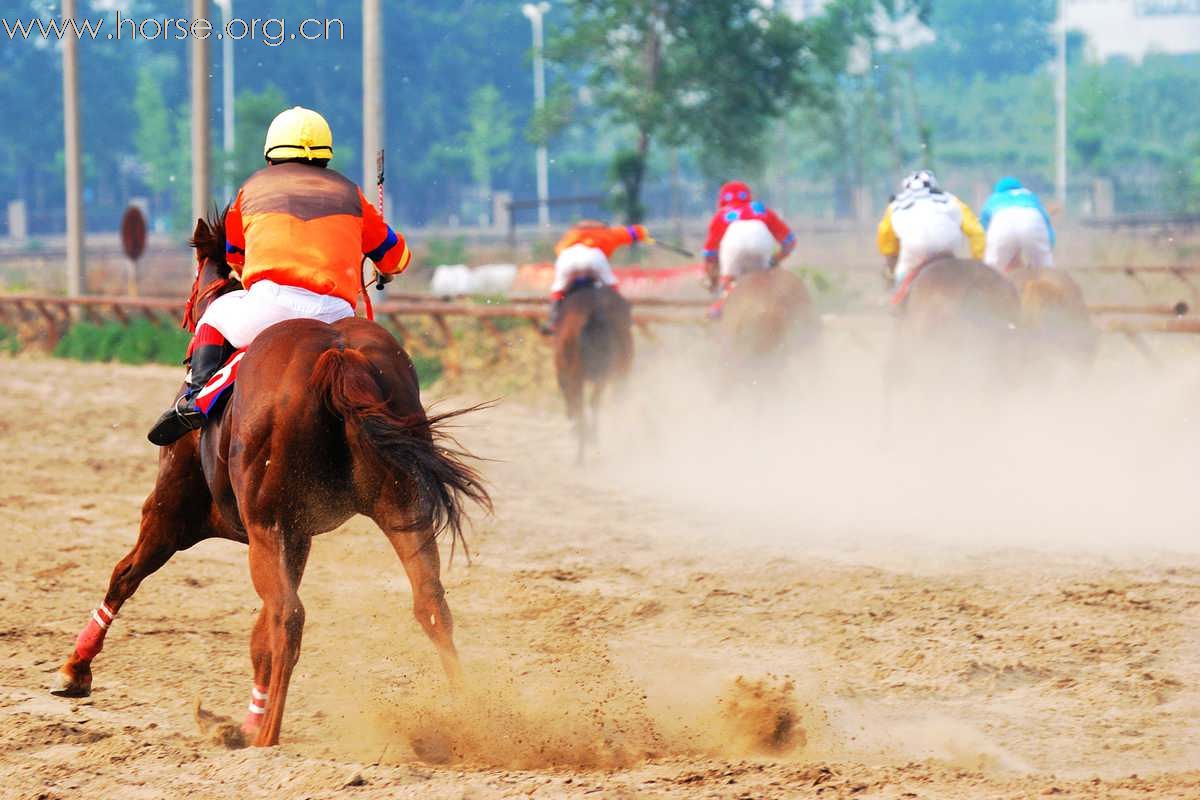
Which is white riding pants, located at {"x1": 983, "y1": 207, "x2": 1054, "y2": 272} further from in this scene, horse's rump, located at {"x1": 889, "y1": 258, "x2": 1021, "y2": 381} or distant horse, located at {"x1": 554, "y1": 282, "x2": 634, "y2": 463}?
distant horse, located at {"x1": 554, "y1": 282, "x2": 634, "y2": 463}

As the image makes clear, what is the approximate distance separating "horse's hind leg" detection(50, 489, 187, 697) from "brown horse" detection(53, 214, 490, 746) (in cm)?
48

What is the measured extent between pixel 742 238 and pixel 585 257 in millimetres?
1312

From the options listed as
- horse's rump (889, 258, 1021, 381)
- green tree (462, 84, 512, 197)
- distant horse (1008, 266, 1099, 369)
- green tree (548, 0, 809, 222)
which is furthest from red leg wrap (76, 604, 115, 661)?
green tree (462, 84, 512, 197)

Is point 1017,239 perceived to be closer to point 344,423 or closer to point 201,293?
point 201,293

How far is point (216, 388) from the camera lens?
606cm

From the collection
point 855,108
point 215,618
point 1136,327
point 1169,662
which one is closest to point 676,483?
point 1136,327

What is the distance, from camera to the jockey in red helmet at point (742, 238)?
13.1m

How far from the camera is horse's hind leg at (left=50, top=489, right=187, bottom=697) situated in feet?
21.1

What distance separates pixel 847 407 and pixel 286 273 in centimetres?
965

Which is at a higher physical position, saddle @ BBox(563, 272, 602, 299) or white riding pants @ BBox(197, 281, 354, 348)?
saddle @ BBox(563, 272, 602, 299)

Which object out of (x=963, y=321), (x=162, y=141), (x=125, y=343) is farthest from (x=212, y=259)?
(x=162, y=141)

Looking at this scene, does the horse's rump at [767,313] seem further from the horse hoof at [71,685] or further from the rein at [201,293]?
the horse hoof at [71,685]

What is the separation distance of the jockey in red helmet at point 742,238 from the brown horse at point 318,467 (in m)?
7.40

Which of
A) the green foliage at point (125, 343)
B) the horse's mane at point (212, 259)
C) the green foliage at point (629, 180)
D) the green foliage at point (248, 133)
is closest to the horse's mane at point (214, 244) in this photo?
the horse's mane at point (212, 259)
